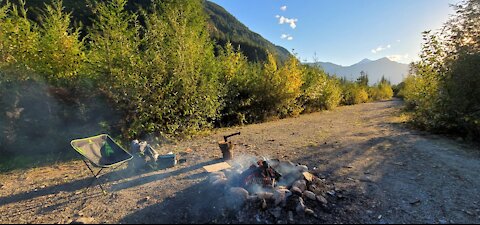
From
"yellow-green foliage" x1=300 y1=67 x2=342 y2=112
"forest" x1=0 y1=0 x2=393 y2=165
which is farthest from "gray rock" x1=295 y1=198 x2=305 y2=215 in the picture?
"yellow-green foliage" x1=300 y1=67 x2=342 y2=112

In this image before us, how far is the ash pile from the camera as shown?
2.82 m

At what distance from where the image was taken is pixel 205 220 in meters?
2.78

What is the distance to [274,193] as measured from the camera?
3.02 meters

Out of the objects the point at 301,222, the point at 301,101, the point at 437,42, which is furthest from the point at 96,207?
the point at 301,101

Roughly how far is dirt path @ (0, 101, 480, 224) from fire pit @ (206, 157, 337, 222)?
0.60 feet

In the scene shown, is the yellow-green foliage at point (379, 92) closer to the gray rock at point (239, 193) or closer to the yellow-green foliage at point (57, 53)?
the yellow-green foliage at point (57, 53)

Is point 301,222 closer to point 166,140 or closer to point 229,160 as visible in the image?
point 229,160

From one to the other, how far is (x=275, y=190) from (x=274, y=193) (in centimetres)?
7

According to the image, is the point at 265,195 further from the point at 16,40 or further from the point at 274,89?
the point at 274,89

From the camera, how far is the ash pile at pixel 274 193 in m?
2.82

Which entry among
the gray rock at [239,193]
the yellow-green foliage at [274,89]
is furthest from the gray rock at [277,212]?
the yellow-green foliage at [274,89]

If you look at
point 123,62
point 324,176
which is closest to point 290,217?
point 324,176

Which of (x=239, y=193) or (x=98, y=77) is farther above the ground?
(x=98, y=77)

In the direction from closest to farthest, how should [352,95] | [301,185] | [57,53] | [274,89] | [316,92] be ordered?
[301,185]
[57,53]
[274,89]
[316,92]
[352,95]
